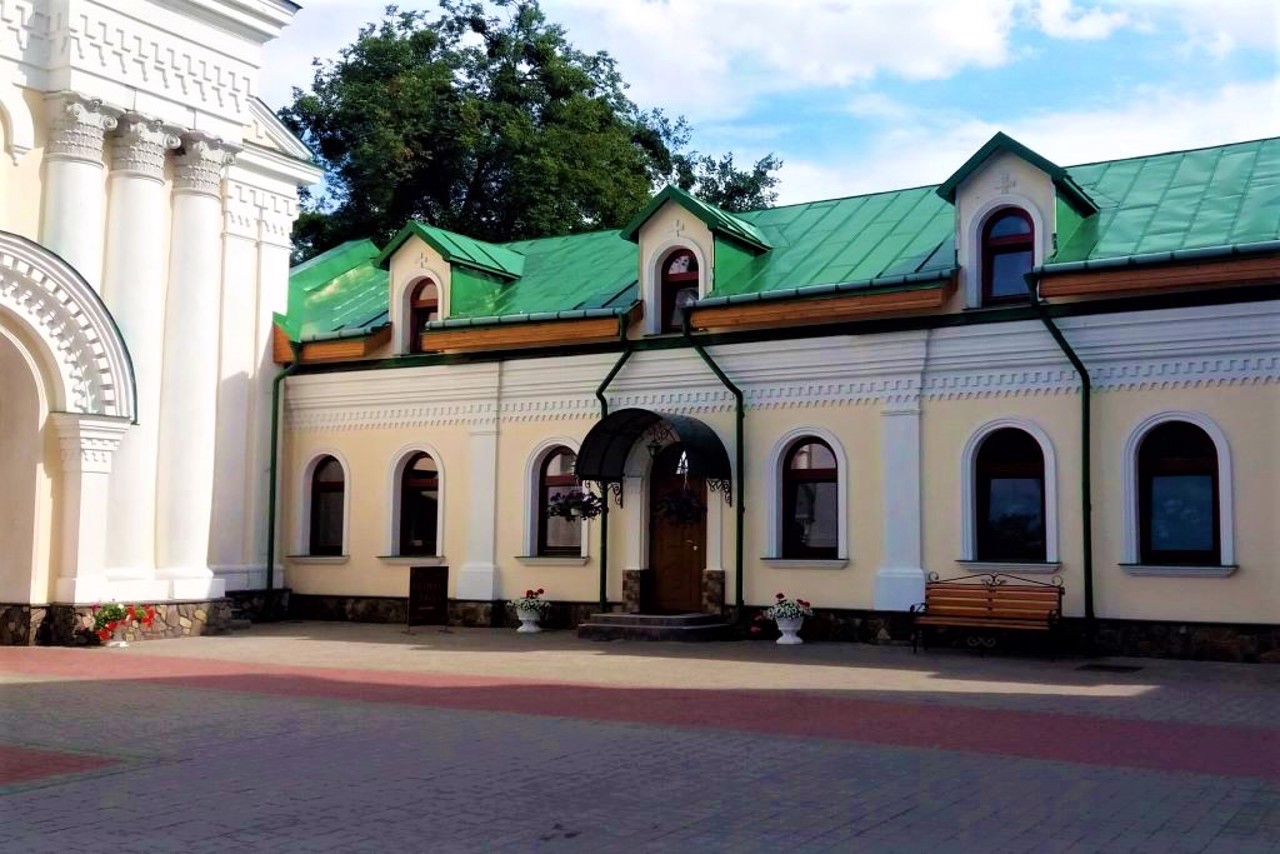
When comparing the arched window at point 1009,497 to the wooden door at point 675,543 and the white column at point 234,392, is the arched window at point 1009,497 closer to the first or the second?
the wooden door at point 675,543

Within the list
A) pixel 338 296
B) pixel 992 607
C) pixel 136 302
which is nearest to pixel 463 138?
pixel 338 296

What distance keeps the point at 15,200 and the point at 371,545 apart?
7793 millimetres

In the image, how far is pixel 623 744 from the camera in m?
9.59

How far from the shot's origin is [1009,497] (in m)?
17.3

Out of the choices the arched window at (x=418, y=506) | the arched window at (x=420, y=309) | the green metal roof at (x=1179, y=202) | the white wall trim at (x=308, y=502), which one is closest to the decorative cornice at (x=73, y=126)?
the arched window at (x=420, y=309)

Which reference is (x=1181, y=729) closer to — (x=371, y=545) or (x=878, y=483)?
(x=878, y=483)

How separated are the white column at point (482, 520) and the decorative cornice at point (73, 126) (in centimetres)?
712

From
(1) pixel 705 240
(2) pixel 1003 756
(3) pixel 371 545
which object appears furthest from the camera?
(3) pixel 371 545

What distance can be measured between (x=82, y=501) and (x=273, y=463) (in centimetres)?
497

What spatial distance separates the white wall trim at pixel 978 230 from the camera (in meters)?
17.4

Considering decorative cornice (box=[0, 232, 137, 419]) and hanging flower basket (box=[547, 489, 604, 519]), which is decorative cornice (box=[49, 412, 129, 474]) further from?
hanging flower basket (box=[547, 489, 604, 519])

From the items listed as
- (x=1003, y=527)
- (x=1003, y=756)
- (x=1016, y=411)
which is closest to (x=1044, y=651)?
(x=1003, y=527)

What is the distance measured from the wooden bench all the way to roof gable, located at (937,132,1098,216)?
5.11 m

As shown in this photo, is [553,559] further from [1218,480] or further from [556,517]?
[1218,480]
